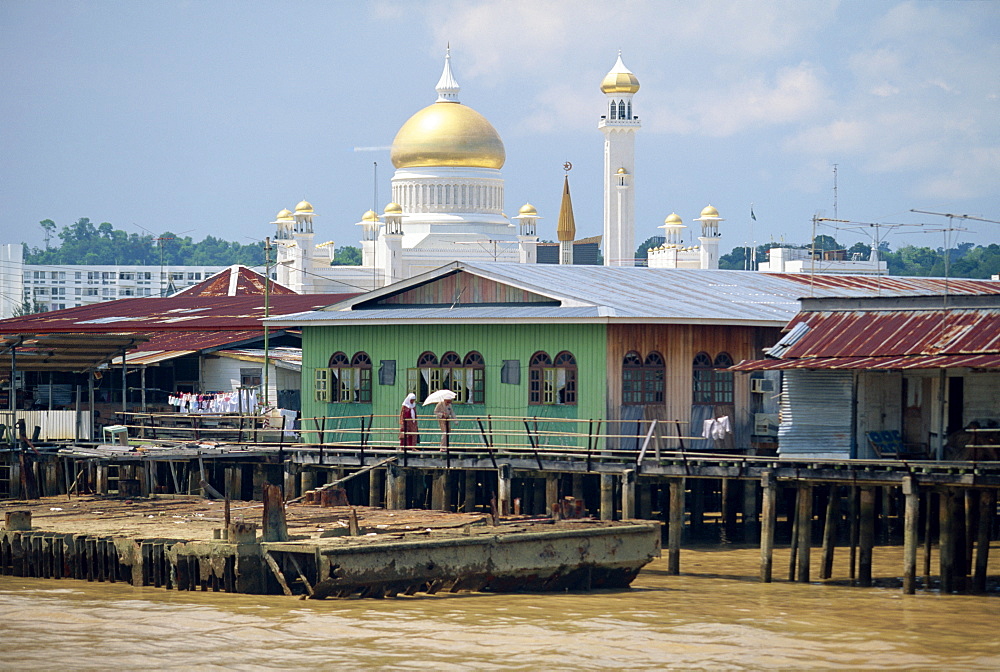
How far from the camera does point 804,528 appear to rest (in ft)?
104

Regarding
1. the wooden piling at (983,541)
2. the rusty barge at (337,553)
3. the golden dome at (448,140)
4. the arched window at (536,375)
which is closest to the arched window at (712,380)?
the arched window at (536,375)

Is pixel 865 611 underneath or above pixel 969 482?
underneath

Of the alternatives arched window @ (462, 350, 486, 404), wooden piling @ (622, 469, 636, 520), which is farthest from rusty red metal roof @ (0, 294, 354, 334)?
wooden piling @ (622, 469, 636, 520)

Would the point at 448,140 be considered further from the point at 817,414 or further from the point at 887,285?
the point at 817,414

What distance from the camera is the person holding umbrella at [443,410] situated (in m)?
37.5

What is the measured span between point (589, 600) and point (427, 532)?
125 inches

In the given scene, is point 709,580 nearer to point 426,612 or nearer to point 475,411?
point 426,612

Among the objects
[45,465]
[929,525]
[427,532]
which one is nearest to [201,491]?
[45,465]

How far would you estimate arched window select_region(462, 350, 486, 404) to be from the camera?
40094mm

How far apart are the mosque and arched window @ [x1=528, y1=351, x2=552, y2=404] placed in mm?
67282

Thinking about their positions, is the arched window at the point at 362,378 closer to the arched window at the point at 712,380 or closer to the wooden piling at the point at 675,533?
the arched window at the point at 712,380

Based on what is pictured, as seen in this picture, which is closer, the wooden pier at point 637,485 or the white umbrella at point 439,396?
the wooden pier at point 637,485

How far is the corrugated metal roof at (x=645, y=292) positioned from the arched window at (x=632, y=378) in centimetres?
109

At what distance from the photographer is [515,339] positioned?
3950 cm
